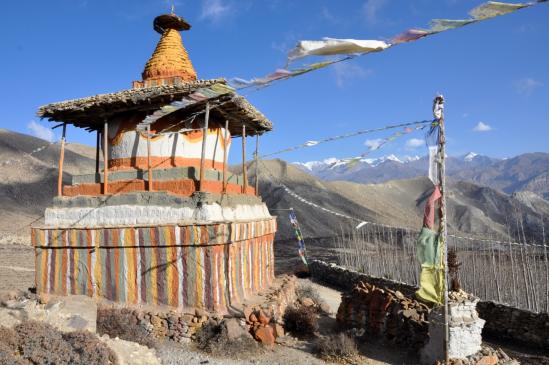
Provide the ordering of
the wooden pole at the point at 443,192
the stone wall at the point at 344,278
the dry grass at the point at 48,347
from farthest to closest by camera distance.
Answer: the stone wall at the point at 344,278 < the wooden pole at the point at 443,192 < the dry grass at the point at 48,347

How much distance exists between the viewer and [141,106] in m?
9.75

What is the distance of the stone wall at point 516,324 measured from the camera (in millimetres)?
9586

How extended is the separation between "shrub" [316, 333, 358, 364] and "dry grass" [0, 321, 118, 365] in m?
3.73

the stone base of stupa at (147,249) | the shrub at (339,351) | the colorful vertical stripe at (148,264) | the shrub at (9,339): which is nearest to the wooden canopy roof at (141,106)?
the stone base of stupa at (147,249)

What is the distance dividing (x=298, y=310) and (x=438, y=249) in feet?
13.1

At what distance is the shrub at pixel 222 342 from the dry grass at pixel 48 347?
194cm

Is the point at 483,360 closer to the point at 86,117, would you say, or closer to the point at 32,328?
the point at 32,328

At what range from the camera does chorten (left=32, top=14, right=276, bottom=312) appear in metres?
8.72

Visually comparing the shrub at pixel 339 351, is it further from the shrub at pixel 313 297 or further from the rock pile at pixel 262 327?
the shrub at pixel 313 297

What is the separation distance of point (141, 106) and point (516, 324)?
10010 millimetres

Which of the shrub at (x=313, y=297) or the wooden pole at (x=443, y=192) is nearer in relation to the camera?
the wooden pole at (x=443, y=192)

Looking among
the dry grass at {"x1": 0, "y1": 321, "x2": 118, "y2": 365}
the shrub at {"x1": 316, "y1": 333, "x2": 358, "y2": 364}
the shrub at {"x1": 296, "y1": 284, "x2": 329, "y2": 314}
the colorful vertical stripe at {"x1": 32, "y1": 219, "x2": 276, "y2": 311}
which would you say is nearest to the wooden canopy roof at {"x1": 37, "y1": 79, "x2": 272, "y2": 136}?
the colorful vertical stripe at {"x1": 32, "y1": 219, "x2": 276, "y2": 311}

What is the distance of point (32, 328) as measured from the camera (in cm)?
629

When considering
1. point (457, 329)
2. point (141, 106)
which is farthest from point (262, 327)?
point (141, 106)
